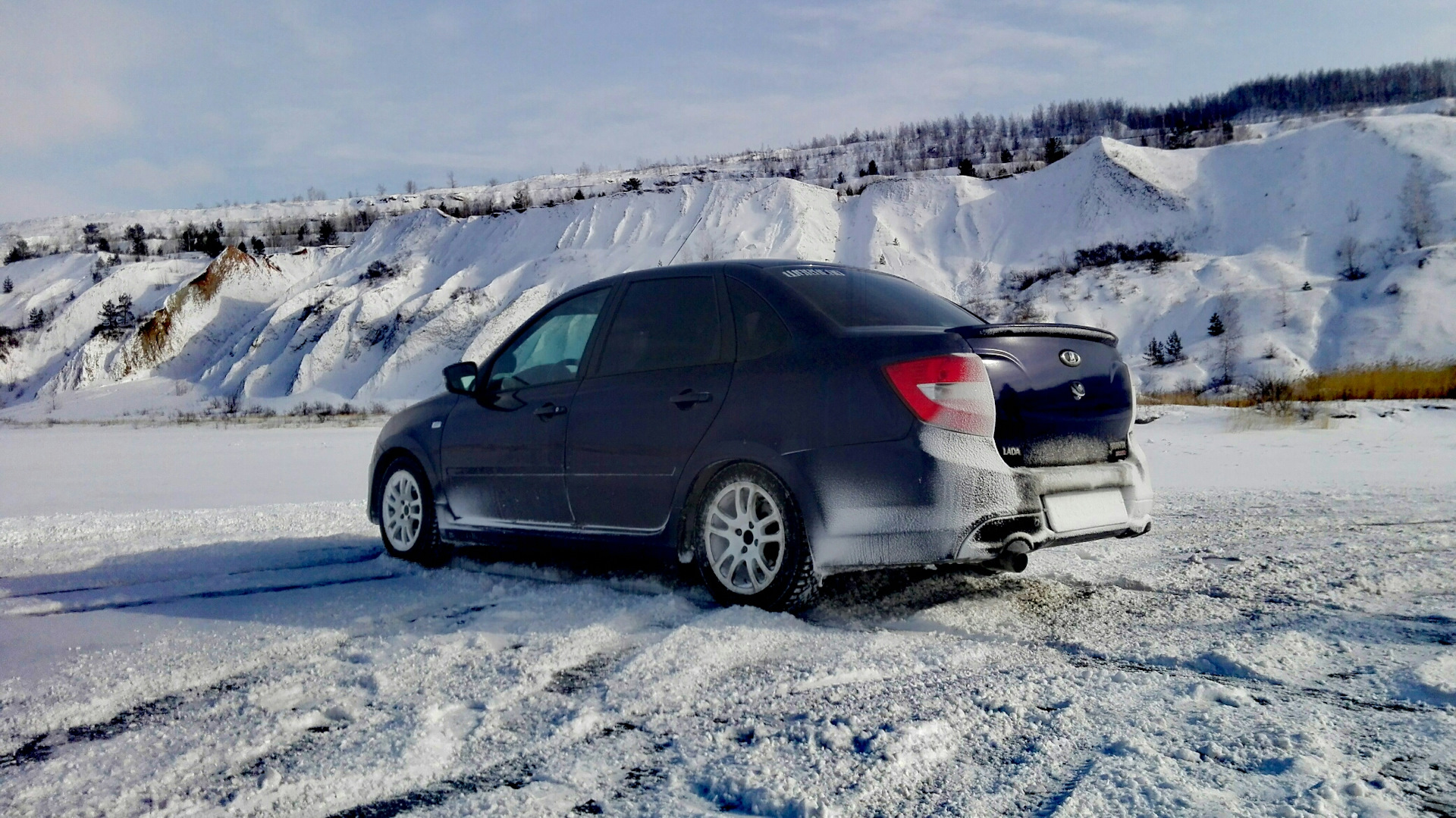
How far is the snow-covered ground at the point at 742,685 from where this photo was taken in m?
2.12

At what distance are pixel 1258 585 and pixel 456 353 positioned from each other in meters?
36.0

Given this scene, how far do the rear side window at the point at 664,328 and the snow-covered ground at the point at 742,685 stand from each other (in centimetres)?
97

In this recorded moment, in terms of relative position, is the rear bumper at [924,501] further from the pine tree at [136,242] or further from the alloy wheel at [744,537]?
the pine tree at [136,242]

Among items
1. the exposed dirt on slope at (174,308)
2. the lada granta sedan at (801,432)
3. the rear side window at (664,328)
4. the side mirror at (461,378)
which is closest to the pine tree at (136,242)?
the exposed dirt on slope at (174,308)

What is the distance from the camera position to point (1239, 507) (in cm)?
650

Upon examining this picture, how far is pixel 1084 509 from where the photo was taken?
12.0ft

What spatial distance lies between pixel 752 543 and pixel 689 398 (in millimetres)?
697

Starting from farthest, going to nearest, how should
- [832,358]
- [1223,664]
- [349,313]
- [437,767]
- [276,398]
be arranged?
1. [349,313]
2. [276,398]
3. [832,358]
4. [1223,664]
5. [437,767]

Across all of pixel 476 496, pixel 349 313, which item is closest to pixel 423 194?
pixel 349 313

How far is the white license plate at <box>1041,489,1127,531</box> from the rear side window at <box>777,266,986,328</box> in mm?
942

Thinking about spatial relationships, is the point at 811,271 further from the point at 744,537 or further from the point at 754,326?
the point at 744,537

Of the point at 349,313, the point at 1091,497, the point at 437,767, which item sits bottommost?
the point at 437,767

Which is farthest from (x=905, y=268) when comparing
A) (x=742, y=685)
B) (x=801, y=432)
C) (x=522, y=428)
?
(x=742, y=685)

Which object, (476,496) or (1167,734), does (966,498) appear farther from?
(476,496)
